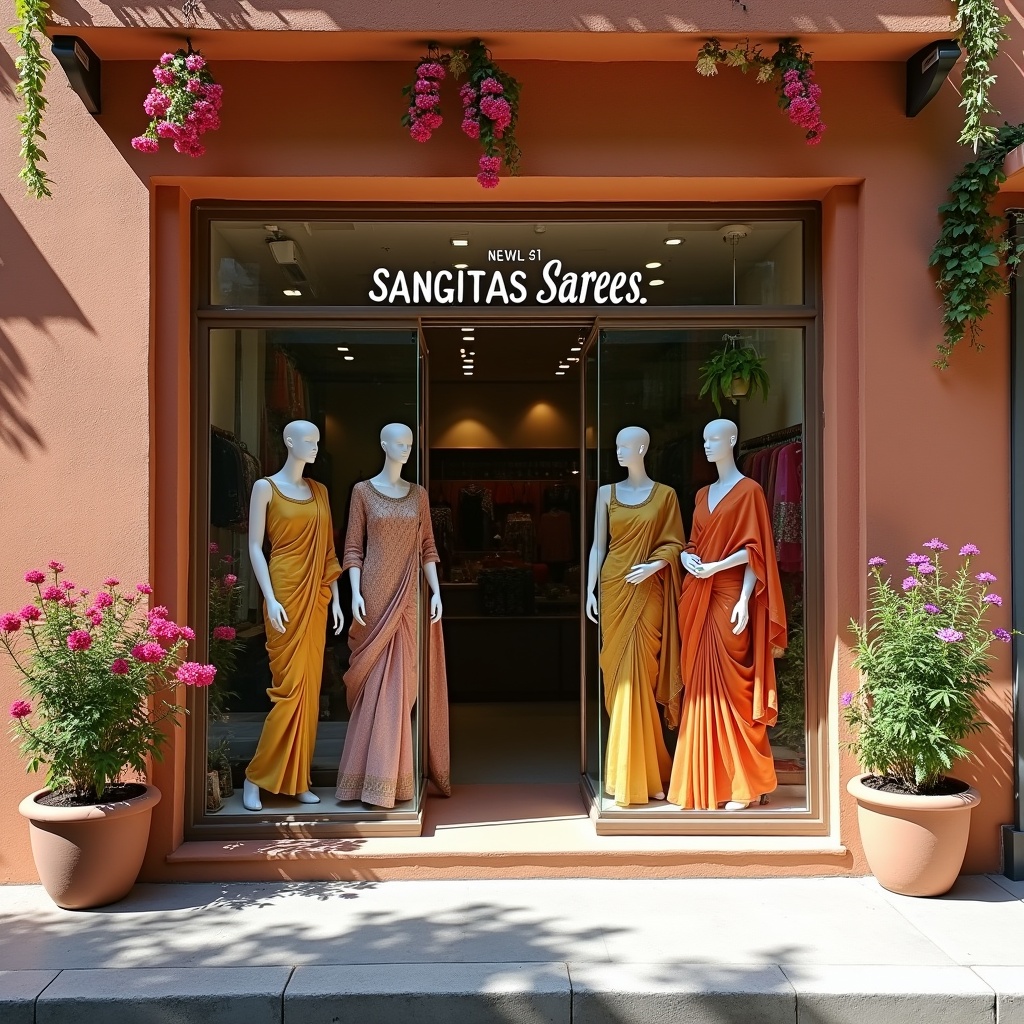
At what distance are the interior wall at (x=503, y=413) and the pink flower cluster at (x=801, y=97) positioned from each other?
6355 mm

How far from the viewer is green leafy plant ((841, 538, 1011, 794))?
13.4 feet

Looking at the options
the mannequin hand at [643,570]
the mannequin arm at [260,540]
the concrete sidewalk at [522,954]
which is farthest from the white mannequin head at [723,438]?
the mannequin arm at [260,540]

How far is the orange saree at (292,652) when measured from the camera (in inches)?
190

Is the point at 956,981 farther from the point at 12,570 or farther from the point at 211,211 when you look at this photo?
the point at 211,211

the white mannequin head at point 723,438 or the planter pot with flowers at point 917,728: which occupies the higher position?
the white mannequin head at point 723,438

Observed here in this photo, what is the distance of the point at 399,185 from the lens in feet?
15.3

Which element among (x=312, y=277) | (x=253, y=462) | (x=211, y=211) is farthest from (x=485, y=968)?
(x=211, y=211)

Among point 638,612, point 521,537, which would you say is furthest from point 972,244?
point 521,537

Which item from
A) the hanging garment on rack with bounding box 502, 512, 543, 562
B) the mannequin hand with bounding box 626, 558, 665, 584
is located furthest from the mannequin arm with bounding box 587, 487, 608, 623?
the hanging garment on rack with bounding box 502, 512, 543, 562

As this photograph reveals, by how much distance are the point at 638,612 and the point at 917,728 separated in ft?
4.85

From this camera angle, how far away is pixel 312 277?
15.9 ft

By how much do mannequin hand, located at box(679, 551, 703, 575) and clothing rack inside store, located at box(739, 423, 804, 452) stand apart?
61 cm

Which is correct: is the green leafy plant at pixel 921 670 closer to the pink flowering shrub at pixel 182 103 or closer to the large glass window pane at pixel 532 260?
the large glass window pane at pixel 532 260

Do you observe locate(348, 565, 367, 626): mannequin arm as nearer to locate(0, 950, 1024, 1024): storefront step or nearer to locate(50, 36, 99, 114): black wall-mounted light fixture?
locate(0, 950, 1024, 1024): storefront step
